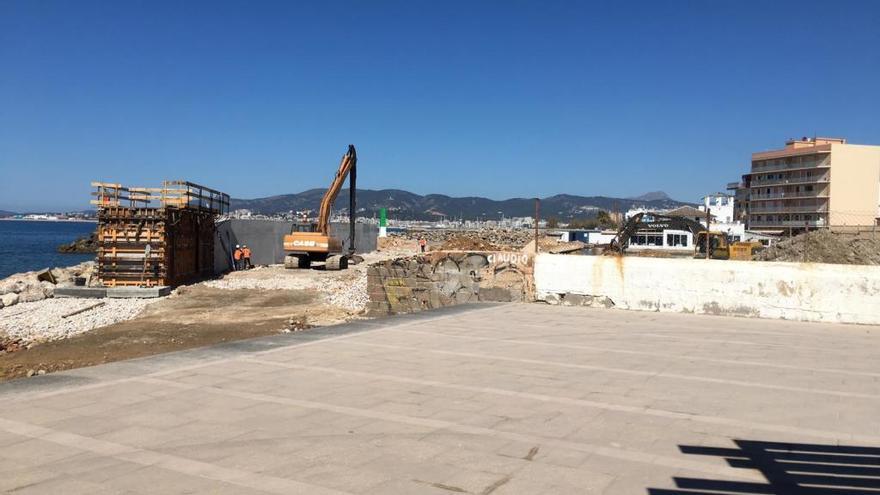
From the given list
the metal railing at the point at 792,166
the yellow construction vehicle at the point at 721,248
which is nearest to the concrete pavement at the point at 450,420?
the yellow construction vehicle at the point at 721,248

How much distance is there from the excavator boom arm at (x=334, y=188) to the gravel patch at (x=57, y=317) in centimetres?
1432

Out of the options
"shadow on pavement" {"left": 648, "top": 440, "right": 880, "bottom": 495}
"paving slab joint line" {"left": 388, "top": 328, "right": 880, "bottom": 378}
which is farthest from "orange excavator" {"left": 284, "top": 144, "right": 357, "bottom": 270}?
"shadow on pavement" {"left": 648, "top": 440, "right": 880, "bottom": 495}

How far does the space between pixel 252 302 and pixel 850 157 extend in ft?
277

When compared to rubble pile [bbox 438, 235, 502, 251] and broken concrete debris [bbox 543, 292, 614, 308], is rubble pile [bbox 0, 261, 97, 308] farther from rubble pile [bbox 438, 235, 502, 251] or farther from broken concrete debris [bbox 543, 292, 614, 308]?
broken concrete debris [bbox 543, 292, 614, 308]

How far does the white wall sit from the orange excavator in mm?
21785

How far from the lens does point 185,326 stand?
62.5ft

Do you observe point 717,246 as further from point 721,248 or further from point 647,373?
point 647,373

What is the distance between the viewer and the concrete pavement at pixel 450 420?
4.61m

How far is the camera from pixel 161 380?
722 cm

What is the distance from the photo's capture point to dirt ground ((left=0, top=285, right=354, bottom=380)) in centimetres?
1478

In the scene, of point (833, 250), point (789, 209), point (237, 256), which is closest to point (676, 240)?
point (833, 250)

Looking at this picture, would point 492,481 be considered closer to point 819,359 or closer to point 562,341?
point 562,341

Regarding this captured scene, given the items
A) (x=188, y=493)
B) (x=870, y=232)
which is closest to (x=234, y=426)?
(x=188, y=493)

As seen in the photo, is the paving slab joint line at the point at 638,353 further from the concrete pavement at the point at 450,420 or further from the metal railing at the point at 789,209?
the metal railing at the point at 789,209
